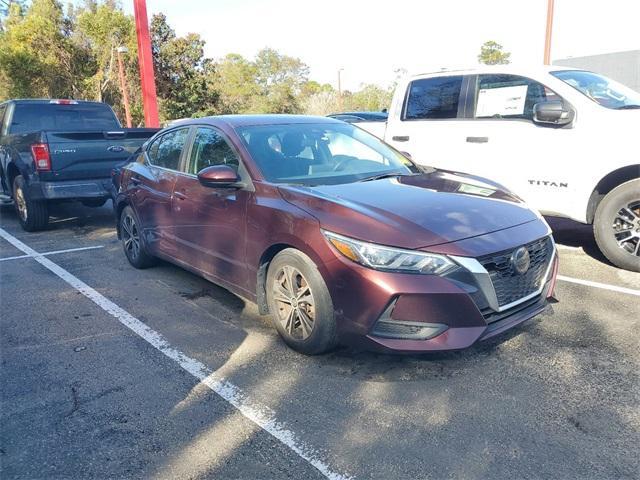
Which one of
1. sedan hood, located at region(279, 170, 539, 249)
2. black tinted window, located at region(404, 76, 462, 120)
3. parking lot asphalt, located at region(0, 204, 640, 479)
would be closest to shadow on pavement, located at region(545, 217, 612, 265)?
parking lot asphalt, located at region(0, 204, 640, 479)

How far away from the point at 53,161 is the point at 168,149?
2882 mm

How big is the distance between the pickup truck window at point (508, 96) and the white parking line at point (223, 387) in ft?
14.2

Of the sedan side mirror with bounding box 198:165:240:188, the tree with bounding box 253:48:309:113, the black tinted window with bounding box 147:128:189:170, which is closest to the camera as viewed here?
the sedan side mirror with bounding box 198:165:240:188

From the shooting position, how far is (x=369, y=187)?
380 cm

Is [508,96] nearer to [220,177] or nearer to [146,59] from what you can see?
[220,177]

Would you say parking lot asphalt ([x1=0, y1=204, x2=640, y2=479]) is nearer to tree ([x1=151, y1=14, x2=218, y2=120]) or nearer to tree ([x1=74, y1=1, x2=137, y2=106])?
tree ([x1=151, y1=14, x2=218, y2=120])

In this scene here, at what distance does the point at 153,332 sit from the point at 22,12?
4415 centimetres

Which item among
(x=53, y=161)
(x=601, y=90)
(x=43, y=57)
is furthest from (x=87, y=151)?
(x=43, y=57)

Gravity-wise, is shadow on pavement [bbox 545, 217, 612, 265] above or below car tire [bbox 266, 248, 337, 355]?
below

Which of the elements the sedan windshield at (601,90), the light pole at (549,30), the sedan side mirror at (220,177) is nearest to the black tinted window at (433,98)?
the sedan windshield at (601,90)

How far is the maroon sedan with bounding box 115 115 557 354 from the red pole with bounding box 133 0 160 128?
10714 mm

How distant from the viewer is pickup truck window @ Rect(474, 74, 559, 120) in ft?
18.6

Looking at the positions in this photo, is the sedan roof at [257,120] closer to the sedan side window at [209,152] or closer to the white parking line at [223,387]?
the sedan side window at [209,152]

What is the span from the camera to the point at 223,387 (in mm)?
3238
